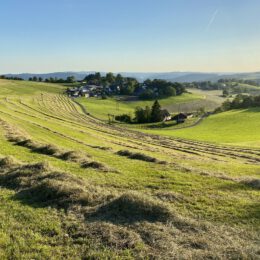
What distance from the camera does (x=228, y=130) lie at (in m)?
87.0

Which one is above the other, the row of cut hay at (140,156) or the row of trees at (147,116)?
the row of cut hay at (140,156)

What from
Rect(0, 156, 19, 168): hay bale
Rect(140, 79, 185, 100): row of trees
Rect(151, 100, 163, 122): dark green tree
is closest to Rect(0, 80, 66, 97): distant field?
Rect(140, 79, 185, 100): row of trees

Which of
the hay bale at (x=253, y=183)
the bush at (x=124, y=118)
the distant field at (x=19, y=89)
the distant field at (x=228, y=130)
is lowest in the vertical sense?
the bush at (x=124, y=118)

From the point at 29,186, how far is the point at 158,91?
175813mm

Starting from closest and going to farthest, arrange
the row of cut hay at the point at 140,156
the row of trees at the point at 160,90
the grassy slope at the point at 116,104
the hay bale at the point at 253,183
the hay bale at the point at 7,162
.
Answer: the hay bale at the point at 253,183
the hay bale at the point at 7,162
the row of cut hay at the point at 140,156
the grassy slope at the point at 116,104
the row of trees at the point at 160,90

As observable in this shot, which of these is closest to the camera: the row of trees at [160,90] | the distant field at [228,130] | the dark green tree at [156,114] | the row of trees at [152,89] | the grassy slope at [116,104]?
the distant field at [228,130]

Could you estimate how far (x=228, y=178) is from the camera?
1480 cm

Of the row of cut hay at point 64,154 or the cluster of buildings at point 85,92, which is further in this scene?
the cluster of buildings at point 85,92

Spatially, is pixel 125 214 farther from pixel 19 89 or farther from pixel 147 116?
pixel 19 89

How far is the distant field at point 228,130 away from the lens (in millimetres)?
72863

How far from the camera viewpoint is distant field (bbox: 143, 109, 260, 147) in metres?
72.9

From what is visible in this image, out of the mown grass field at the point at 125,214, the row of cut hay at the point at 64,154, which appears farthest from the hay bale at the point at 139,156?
the mown grass field at the point at 125,214

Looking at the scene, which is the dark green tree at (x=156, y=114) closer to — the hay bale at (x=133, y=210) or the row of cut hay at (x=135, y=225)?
the row of cut hay at (x=135, y=225)

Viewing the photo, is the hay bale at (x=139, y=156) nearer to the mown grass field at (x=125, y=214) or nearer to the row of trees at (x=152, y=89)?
the mown grass field at (x=125, y=214)
